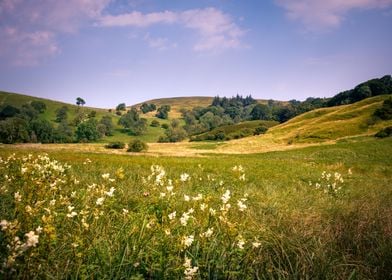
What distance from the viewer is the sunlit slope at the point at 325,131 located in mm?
59031

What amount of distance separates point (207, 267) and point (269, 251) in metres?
1.25

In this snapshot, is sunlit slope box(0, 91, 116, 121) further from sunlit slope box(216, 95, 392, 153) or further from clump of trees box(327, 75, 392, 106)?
clump of trees box(327, 75, 392, 106)

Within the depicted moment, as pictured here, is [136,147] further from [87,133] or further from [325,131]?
[87,133]

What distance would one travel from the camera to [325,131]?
63.2m

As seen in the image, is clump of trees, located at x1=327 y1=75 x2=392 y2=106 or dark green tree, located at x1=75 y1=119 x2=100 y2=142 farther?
dark green tree, located at x1=75 y1=119 x2=100 y2=142

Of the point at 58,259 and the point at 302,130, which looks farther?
the point at 302,130

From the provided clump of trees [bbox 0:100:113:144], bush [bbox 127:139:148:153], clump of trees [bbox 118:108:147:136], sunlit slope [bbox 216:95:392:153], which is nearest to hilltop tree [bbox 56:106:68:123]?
clump of trees [bbox 0:100:113:144]

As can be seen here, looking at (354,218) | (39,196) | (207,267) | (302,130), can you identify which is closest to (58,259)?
(39,196)

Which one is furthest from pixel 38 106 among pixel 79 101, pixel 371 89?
pixel 371 89

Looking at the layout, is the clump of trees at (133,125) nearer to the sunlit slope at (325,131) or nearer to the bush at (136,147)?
the bush at (136,147)

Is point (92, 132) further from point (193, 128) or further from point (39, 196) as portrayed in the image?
point (39, 196)

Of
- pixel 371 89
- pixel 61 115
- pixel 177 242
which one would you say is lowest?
pixel 177 242

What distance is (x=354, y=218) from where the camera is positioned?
231 inches

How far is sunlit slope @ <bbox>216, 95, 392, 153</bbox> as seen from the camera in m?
→ 59.0
